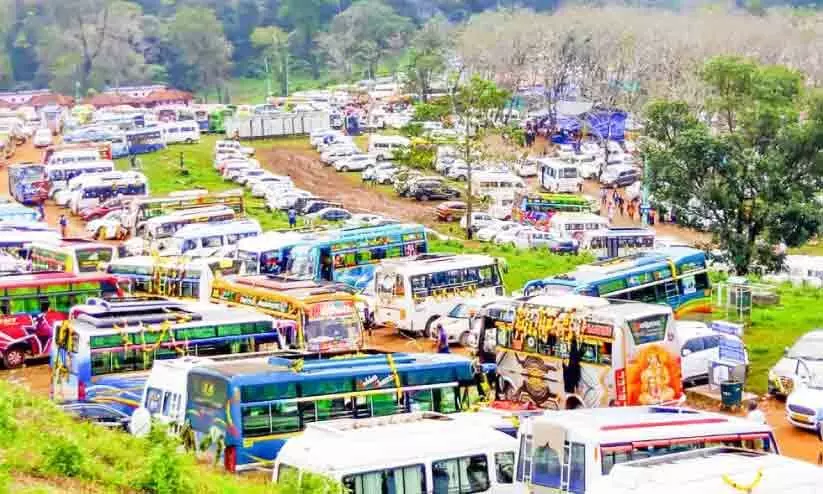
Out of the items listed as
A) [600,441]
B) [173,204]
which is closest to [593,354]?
[600,441]

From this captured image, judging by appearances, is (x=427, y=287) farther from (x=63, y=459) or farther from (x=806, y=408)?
(x=63, y=459)

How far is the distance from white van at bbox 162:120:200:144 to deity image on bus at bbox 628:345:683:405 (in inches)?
2139

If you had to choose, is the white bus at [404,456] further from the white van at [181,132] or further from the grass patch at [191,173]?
the white van at [181,132]

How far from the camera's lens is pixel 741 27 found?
84062 mm

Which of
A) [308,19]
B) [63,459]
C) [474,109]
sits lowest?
[308,19]

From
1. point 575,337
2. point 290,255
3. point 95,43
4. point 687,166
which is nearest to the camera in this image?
point 575,337

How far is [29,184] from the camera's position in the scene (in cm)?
5344

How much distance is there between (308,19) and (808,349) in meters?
100

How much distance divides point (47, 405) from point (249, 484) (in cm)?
386

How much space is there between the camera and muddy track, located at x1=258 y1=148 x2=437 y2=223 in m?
54.7

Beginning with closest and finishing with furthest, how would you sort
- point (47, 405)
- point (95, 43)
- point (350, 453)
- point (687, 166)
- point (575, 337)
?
point (350, 453), point (47, 405), point (575, 337), point (687, 166), point (95, 43)

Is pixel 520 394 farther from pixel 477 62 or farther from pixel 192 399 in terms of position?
pixel 477 62

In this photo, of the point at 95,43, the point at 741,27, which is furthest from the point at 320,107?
the point at 95,43

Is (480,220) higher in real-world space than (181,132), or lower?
higher
